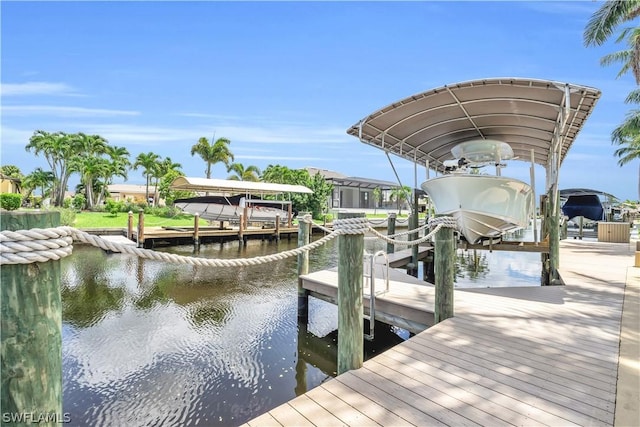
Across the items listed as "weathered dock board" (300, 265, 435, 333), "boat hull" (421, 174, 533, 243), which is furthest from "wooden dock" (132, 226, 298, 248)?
"boat hull" (421, 174, 533, 243)

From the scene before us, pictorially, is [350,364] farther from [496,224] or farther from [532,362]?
[496,224]

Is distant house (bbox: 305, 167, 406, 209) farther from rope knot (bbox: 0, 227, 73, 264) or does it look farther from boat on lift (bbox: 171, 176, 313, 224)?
rope knot (bbox: 0, 227, 73, 264)

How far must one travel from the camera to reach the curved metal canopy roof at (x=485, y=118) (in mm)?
6074

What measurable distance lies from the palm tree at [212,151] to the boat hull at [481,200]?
35814mm

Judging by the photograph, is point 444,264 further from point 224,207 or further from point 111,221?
point 111,221

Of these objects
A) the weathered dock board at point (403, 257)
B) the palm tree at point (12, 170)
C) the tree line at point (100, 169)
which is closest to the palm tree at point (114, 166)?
the tree line at point (100, 169)

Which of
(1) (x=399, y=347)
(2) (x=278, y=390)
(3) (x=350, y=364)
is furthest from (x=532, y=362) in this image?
(2) (x=278, y=390)

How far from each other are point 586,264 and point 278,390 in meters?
8.65

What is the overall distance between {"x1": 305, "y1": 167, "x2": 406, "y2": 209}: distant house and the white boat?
117 ft

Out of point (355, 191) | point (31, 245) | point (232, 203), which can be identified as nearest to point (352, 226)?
point (31, 245)

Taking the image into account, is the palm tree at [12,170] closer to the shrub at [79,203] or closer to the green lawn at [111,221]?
the shrub at [79,203]

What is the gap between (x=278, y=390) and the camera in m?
4.63

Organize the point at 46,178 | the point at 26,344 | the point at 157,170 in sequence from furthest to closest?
the point at 157,170 < the point at 46,178 < the point at 26,344

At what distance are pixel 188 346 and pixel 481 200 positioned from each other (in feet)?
20.9
